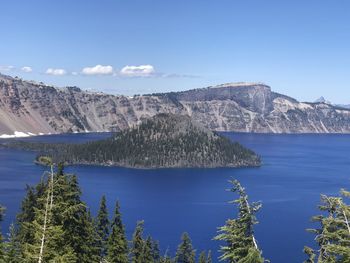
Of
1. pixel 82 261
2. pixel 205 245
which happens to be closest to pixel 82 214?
pixel 82 261

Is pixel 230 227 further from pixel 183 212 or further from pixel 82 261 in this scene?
pixel 183 212

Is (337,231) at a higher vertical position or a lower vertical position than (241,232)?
higher

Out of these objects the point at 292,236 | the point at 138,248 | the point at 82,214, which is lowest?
the point at 292,236

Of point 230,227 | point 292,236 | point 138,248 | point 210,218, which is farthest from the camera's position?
point 210,218

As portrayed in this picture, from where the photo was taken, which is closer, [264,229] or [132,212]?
[264,229]

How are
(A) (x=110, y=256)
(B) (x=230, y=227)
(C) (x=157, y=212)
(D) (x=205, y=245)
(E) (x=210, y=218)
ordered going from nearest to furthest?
(B) (x=230, y=227) → (A) (x=110, y=256) → (D) (x=205, y=245) → (E) (x=210, y=218) → (C) (x=157, y=212)

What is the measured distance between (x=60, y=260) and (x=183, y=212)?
165 m

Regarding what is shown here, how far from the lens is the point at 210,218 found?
176m

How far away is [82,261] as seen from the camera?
4366cm

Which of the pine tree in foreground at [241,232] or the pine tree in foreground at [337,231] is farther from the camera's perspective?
the pine tree in foreground at [241,232]

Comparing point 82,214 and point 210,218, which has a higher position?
point 82,214

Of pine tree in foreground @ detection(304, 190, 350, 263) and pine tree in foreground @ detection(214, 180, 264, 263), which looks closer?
pine tree in foreground @ detection(304, 190, 350, 263)

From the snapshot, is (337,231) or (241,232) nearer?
(337,231)

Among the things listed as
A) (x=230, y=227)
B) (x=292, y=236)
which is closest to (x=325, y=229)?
(x=230, y=227)
